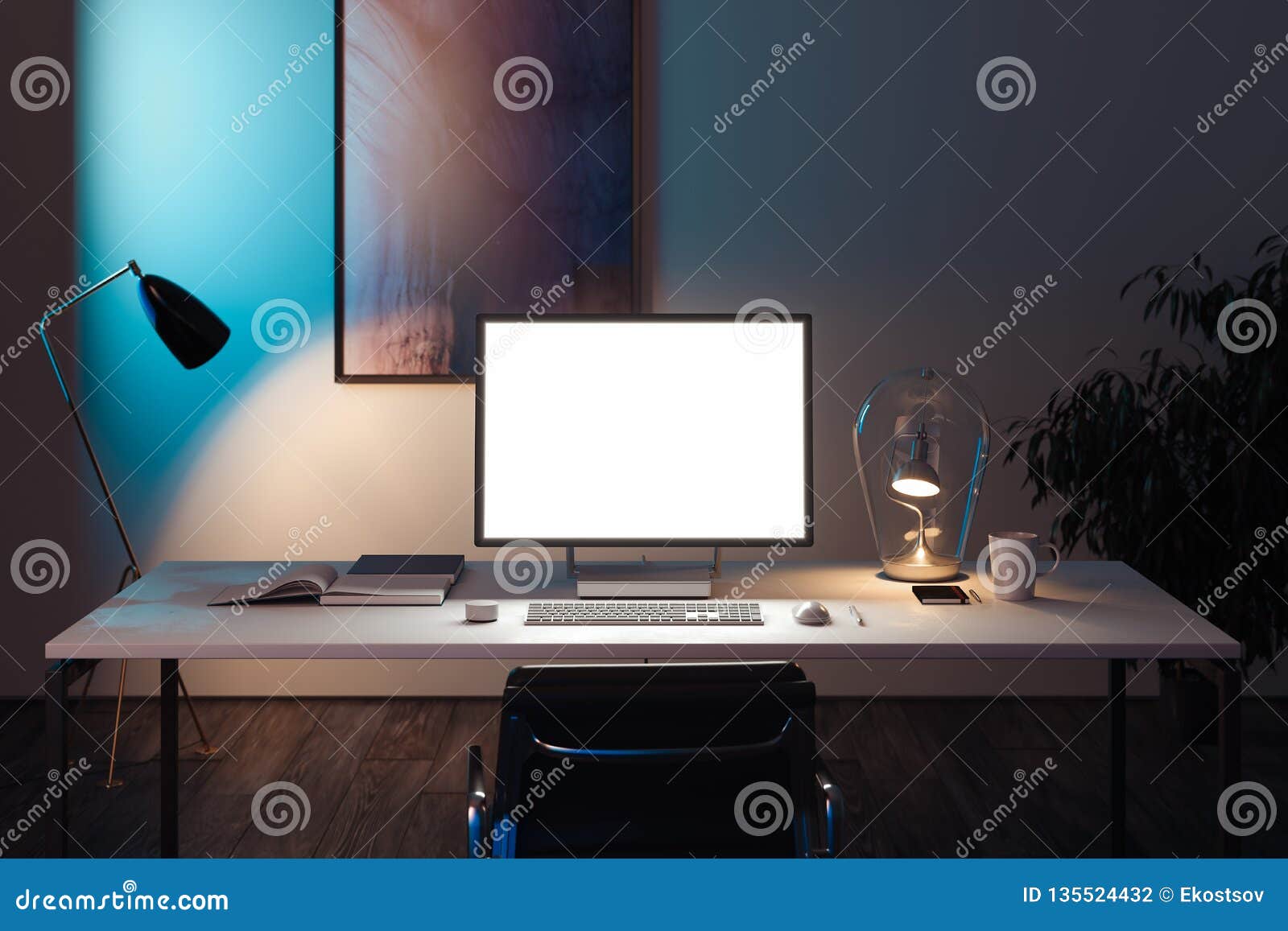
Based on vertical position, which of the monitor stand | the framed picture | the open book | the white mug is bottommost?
the open book

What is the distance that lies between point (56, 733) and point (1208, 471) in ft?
8.77

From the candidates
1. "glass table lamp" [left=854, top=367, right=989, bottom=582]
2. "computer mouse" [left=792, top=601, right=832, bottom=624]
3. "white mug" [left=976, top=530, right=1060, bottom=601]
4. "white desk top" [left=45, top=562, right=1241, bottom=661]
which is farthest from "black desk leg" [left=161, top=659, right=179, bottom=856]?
"white mug" [left=976, top=530, right=1060, bottom=601]

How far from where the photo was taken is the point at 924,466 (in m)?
2.18

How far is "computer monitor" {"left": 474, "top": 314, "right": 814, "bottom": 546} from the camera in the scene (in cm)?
219

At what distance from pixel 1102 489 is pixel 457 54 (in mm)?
2190

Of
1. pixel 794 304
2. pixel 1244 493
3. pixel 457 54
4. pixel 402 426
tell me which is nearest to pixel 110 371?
pixel 402 426

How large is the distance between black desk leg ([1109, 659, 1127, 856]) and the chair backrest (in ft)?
4.00

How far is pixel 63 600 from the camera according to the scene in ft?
11.7

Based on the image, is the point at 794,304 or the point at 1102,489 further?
the point at 794,304

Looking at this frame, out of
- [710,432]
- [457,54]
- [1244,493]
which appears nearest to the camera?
[710,432]

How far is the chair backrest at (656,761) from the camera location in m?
1.32

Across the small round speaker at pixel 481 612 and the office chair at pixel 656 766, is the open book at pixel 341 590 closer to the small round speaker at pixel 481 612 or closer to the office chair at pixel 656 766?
the small round speaker at pixel 481 612

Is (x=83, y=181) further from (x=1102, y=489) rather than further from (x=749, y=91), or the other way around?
(x=1102, y=489)

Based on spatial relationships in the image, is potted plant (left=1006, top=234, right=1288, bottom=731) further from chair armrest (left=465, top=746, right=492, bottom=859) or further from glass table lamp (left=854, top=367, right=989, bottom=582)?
chair armrest (left=465, top=746, right=492, bottom=859)
